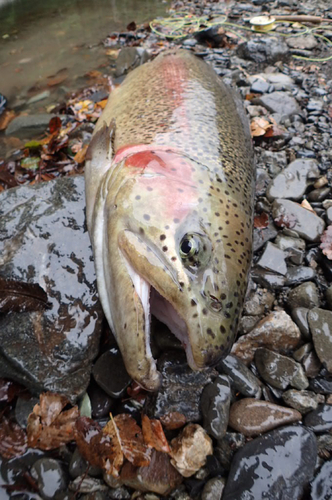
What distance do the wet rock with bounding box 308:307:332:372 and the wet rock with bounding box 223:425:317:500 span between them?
576 millimetres

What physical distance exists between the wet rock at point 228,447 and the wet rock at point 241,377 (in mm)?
299

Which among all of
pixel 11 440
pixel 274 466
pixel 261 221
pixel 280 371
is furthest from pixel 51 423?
pixel 261 221

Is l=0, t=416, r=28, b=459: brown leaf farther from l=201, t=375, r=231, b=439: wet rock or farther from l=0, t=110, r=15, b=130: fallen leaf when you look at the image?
l=0, t=110, r=15, b=130: fallen leaf

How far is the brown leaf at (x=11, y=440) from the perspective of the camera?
215 cm

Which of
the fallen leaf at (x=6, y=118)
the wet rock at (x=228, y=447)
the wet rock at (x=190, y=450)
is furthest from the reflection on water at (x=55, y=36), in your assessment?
the wet rock at (x=228, y=447)

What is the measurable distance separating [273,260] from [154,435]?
6.01 feet

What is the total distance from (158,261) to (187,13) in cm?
1149

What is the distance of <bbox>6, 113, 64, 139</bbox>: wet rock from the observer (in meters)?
5.40

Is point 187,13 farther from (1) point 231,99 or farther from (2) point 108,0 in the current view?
(1) point 231,99

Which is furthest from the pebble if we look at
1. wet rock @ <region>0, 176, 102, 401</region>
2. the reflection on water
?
the reflection on water

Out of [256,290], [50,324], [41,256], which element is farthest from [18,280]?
[256,290]

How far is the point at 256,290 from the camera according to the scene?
3033mm

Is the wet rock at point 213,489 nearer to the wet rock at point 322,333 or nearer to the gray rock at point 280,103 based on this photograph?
the wet rock at point 322,333

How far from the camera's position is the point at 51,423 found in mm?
2221
